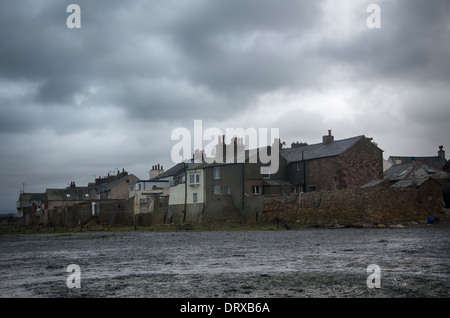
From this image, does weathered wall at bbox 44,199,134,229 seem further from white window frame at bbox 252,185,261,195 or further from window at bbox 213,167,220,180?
white window frame at bbox 252,185,261,195

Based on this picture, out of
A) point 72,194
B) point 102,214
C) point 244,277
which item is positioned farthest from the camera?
point 72,194

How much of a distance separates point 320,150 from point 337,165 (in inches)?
209

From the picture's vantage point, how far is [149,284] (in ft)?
29.1

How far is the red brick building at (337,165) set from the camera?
168 ft

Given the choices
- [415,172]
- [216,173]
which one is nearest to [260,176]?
[216,173]

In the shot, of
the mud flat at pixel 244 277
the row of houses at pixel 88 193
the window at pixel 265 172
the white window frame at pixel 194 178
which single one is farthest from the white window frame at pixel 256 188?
the mud flat at pixel 244 277

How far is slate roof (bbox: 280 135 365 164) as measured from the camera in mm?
52578

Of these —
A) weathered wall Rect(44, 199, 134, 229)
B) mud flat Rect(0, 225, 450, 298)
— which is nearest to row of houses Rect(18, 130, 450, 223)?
weathered wall Rect(44, 199, 134, 229)

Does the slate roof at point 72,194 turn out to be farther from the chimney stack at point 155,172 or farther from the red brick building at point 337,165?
the red brick building at point 337,165

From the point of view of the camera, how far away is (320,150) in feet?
183

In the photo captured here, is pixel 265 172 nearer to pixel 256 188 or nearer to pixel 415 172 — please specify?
pixel 256 188

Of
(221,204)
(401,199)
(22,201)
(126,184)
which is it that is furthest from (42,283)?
(22,201)

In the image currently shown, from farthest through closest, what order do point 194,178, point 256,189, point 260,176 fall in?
1. point 194,178
2. point 260,176
3. point 256,189

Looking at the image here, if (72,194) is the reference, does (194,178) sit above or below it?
above
